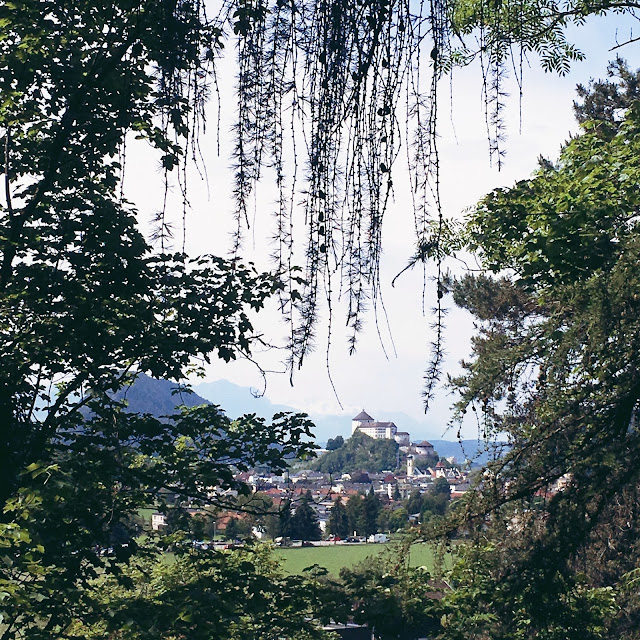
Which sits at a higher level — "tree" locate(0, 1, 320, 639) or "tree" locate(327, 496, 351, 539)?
"tree" locate(327, 496, 351, 539)

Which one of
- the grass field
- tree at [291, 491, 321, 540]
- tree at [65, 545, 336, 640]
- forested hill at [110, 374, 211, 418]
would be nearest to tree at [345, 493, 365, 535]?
the grass field

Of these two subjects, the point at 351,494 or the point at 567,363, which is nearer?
the point at 567,363

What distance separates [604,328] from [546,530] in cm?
251

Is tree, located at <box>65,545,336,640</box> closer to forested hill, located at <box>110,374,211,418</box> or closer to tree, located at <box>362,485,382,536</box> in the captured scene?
forested hill, located at <box>110,374,211,418</box>

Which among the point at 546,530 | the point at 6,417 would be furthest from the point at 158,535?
the point at 546,530

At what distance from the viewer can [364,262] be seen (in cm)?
211

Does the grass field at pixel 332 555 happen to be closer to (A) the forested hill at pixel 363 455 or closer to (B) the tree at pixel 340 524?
(B) the tree at pixel 340 524

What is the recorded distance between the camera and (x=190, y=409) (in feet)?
28.2

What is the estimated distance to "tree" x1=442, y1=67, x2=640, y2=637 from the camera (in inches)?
301

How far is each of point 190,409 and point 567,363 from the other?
4.42 m

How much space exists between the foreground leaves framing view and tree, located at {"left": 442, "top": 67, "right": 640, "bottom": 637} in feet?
0.09

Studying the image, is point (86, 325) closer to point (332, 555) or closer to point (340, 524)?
point (332, 555)

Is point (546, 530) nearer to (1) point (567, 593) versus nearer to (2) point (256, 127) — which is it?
(1) point (567, 593)

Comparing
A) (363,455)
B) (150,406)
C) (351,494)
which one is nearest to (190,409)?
(150,406)
